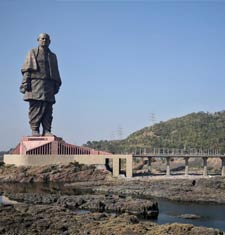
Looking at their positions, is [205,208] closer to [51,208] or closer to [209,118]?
[51,208]

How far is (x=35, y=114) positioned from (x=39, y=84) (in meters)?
6.76

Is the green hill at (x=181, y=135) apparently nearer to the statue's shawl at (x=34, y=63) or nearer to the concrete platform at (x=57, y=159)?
the statue's shawl at (x=34, y=63)

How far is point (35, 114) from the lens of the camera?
90.8 meters

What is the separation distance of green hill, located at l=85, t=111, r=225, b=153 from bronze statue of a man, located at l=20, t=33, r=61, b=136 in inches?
1568

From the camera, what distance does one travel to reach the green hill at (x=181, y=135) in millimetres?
130625

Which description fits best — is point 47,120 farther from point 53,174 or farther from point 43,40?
point 43,40

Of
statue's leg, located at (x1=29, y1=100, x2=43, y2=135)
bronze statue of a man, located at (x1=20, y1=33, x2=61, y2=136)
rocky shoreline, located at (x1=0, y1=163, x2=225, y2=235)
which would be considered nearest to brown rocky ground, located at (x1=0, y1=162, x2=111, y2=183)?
rocky shoreline, located at (x1=0, y1=163, x2=225, y2=235)

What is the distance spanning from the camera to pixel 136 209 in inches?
1651

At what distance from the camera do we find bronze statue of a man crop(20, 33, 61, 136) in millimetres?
90125

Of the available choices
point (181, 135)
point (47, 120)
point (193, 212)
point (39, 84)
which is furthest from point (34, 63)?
point (181, 135)

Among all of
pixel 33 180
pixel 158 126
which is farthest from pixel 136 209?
pixel 158 126

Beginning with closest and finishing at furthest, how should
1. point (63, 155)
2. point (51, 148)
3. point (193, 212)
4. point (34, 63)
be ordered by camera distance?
point (193, 212), point (63, 155), point (51, 148), point (34, 63)

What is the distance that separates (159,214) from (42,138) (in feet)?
Result: 164

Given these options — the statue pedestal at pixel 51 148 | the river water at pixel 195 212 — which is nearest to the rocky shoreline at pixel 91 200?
the river water at pixel 195 212
